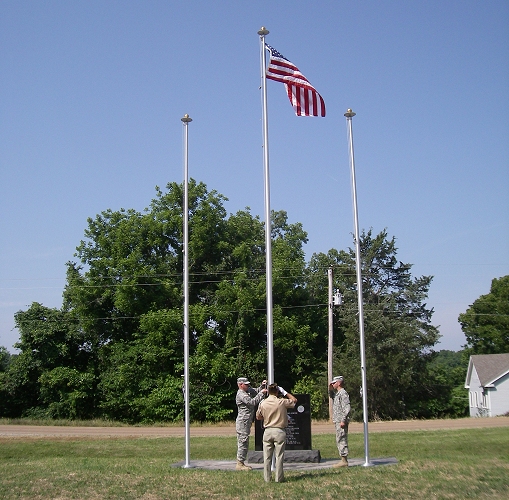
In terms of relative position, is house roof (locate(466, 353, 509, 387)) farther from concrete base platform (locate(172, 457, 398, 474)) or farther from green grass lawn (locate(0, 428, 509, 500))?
concrete base platform (locate(172, 457, 398, 474))

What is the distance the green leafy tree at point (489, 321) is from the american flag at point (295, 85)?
60.5 metres

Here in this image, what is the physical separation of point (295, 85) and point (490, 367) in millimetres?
45508

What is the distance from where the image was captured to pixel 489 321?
7175 centimetres

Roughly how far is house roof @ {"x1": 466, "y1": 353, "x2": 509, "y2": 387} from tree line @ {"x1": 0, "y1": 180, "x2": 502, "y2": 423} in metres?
8.90

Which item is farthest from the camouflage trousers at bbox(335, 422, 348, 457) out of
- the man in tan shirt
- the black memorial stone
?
the man in tan shirt

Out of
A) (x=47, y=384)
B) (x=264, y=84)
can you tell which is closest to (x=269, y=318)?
(x=264, y=84)

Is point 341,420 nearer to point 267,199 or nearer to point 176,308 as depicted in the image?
point 267,199

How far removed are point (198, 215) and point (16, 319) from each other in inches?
537

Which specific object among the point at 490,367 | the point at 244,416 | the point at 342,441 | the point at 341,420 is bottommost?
the point at 342,441

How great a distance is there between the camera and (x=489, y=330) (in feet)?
233

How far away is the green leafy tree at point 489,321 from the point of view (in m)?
69.9

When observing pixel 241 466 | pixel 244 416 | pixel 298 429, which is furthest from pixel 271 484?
pixel 298 429

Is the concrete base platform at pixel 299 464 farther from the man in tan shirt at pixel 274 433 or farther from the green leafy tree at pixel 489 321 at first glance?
the green leafy tree at pixel 489 321

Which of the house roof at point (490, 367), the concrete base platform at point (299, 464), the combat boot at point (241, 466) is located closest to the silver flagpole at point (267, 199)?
the combat boot at point (241, 466)
